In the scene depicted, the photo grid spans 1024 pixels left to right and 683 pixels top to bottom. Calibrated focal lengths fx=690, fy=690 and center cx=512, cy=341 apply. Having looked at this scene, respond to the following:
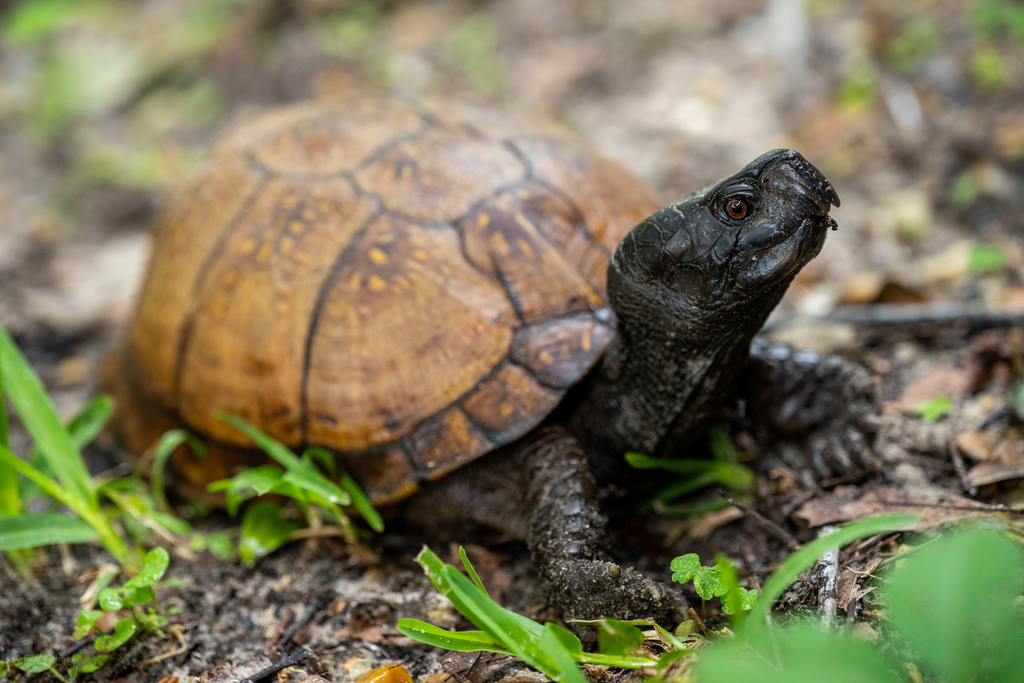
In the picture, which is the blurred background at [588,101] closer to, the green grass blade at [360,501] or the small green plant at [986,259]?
the small green plant at [986,259]

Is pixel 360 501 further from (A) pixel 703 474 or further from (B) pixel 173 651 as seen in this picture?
(A) pixel 703 474

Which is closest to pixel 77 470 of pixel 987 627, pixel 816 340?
pixel 987 627

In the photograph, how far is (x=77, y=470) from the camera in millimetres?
2289

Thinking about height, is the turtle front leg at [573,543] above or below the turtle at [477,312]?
below

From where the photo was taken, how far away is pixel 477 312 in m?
2.26

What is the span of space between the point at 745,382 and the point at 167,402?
2.31 m

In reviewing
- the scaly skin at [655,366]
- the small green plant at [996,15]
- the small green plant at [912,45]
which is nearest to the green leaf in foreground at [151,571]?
the scaly skin at [655,366]

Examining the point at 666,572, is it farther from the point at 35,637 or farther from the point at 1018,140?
the point at 1018,140

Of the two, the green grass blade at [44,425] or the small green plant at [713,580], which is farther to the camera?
the green grass blade at [44,425]

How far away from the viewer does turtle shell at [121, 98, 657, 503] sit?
2.24m

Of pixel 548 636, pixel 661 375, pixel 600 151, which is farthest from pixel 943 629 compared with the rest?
pixel 600 151

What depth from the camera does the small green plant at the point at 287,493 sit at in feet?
7.14

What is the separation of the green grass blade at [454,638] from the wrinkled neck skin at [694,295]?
A: 84 centimetres

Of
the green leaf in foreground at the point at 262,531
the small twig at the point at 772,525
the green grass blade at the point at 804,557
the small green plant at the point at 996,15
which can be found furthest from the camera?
the small green plant at the point at 996,15
